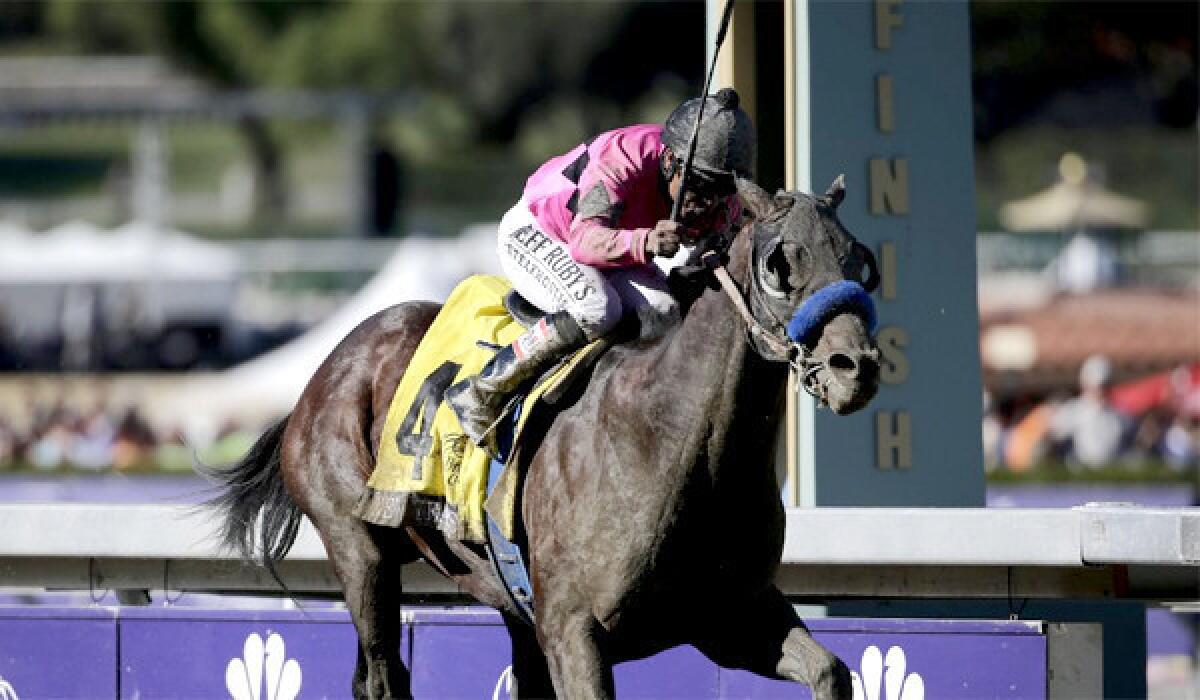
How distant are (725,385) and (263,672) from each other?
249cm

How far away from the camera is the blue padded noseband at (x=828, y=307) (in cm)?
418

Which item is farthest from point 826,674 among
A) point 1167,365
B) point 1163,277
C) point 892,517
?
point 1163,277

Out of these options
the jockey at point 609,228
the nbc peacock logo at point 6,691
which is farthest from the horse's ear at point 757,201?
the nbc peacock logo at point 6,691

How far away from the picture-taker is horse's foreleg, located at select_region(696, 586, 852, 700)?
187 inches

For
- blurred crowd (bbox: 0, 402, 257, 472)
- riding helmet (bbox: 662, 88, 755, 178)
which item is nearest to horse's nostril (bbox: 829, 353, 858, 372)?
riding helmet (bbox: 662, 88, 755, 178)

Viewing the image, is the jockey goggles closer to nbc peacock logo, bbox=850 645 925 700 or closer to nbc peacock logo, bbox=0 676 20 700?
nbc peacock logo, bbox=850 645 925 700

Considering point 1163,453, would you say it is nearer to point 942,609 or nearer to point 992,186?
point 942,609

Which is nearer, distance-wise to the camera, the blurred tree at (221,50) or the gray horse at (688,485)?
the gray horse at (688,485)

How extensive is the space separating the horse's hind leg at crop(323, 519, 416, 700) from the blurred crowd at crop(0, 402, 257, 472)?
46.5ft

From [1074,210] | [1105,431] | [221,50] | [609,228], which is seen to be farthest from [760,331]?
[221,50]

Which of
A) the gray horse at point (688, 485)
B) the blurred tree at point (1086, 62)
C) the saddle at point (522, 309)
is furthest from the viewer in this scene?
the blurred tree at point (1086, 62)

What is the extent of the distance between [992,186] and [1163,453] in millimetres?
22026

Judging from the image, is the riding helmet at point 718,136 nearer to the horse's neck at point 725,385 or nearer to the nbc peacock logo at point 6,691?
the horse's neck at point 725,385

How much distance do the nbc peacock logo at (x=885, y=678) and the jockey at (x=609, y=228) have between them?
1548mm
